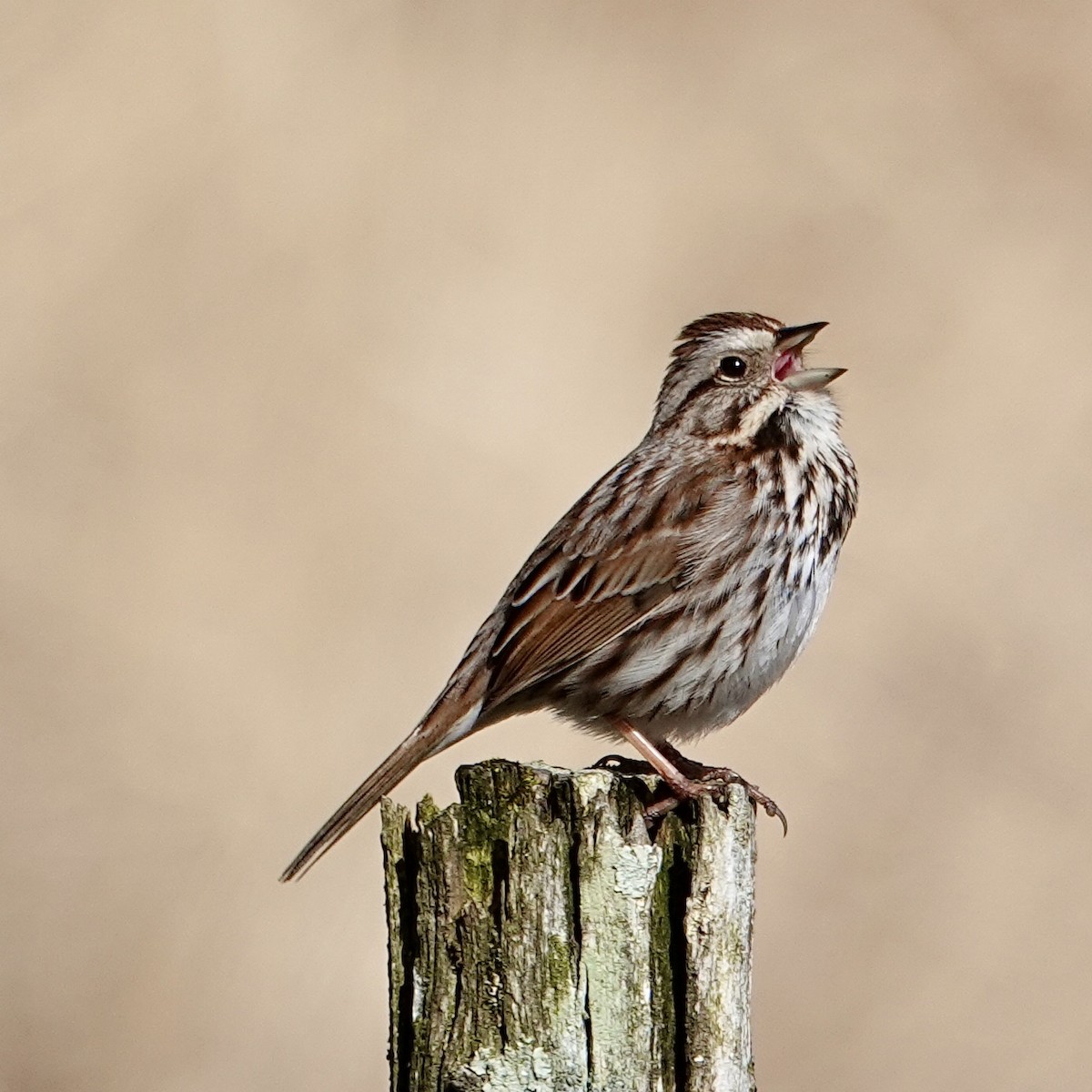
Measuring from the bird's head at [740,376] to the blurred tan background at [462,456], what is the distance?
2602 millimetres

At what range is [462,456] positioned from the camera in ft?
30.2

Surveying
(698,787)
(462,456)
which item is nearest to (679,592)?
(698,787)

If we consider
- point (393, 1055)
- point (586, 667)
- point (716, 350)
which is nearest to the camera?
point (393, 1055)

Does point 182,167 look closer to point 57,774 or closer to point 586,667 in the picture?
point 57,774

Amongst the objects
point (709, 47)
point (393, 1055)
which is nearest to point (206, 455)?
point (709, 47)

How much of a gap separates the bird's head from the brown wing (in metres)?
0.26

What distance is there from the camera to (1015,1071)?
26.0 feet

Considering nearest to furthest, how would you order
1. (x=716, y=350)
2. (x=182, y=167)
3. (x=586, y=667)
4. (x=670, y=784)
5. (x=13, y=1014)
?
(x=670, y=784) → (x=586, y=667) → (x=716, y=350) → (x=13, y=1014) → (x=182, y=167)

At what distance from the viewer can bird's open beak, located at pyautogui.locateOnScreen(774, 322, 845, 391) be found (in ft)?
19.2

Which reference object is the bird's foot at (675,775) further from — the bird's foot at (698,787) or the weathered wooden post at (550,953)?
the weathered wooden post at (550,953)

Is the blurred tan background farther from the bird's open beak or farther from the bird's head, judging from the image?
the bird's open beak

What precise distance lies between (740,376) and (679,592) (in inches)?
29.3

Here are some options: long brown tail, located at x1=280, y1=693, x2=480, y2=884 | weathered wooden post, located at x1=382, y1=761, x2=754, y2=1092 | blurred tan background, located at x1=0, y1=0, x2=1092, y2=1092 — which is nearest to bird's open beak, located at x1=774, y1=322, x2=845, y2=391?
long brown tail, located at x1=280, y1=693, x2=480, y2=884

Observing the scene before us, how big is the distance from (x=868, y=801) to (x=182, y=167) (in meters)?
4.32
